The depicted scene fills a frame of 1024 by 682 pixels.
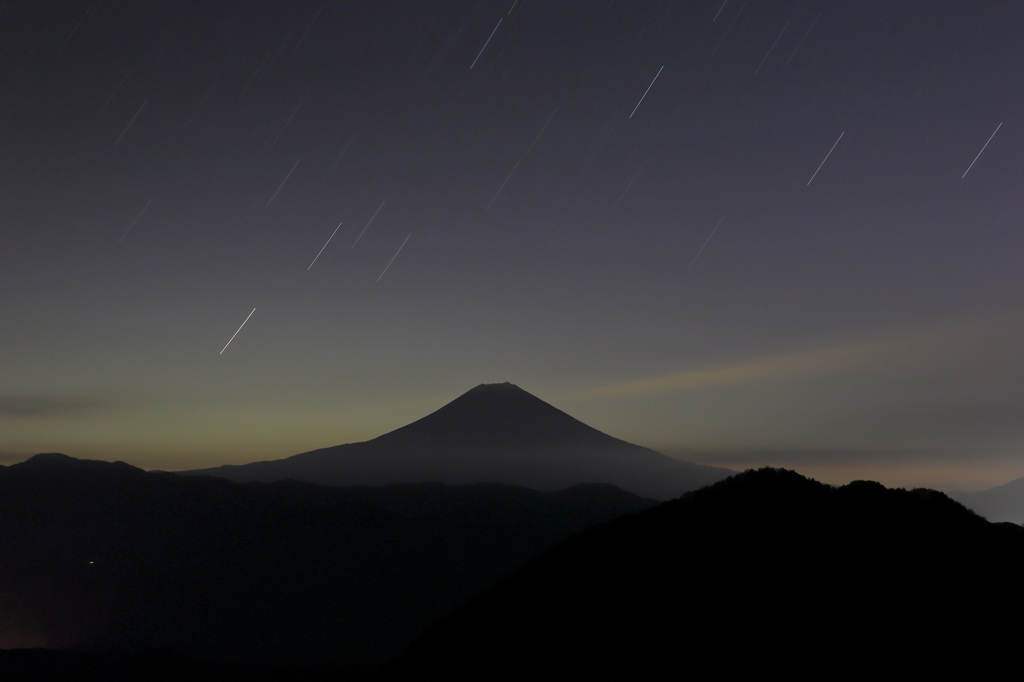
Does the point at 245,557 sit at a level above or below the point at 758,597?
below

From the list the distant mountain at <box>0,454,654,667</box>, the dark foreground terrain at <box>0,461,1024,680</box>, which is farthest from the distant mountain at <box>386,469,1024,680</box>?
the distant mountain at <box>0,454,654,667</box>

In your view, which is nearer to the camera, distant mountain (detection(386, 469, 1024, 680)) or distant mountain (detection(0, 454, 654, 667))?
distant mountain (detection(386, 469, 1024, 680))

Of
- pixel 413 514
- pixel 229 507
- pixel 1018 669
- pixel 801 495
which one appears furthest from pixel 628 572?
pixel 229 507

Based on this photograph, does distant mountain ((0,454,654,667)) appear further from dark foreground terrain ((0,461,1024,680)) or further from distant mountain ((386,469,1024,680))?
distant mountain ((386,469,1024,680))

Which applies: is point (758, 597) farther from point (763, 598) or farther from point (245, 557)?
point (245, 557)

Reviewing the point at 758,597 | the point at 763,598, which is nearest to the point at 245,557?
the point at 758,597

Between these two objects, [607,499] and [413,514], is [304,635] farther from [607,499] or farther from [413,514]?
[607,499]
